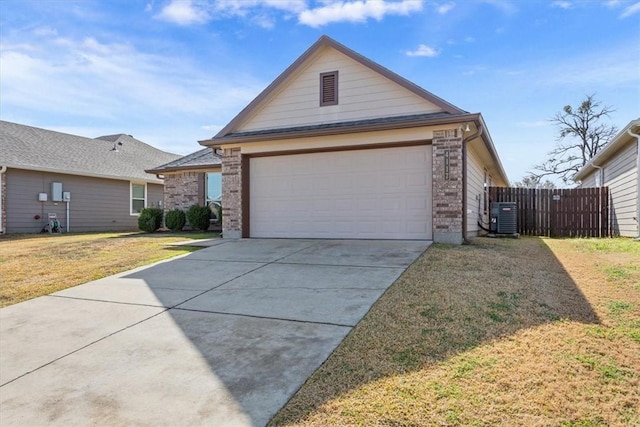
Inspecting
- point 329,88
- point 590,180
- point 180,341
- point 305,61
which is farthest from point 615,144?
point 180,341

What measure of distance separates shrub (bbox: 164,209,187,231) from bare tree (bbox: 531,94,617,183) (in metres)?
25.9

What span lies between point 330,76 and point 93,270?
7.15 meters

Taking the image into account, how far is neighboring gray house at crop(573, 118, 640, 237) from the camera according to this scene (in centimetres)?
1051

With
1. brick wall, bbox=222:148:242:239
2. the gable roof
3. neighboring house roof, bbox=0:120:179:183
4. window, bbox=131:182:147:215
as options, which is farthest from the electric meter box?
brick wall, bbox=222:148:242:239

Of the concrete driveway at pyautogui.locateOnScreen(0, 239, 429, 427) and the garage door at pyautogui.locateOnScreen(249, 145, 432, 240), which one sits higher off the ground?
the garage door at pyautogui.locateOnScreen(249, 145, 432, 240)

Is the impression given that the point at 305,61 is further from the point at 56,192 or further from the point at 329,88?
the point at 56,192

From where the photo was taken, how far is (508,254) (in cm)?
752

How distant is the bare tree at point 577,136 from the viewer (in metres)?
27.3

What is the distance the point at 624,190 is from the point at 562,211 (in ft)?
7.63

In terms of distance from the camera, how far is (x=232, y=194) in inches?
416

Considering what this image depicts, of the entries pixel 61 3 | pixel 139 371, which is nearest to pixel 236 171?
pixel 61 3

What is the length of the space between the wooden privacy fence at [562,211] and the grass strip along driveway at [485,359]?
976cm

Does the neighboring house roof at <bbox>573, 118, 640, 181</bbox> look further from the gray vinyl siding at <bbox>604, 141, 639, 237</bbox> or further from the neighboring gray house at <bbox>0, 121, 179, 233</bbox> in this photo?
the neighboring gray house at <bbox>0, 121, 179, 233</bbox>

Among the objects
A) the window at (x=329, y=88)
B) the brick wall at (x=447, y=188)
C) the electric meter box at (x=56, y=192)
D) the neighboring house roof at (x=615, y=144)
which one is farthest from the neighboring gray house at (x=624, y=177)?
the electric meter box at (x=56, y=192)
